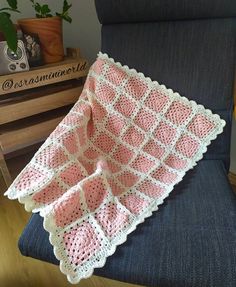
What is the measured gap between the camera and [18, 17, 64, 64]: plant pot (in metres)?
1.16

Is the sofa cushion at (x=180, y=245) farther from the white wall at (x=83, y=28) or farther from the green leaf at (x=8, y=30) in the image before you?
the white wall at (x=83, y=28)

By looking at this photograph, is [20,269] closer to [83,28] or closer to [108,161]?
[108,161]

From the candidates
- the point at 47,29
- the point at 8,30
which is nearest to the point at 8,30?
the point at 8,30

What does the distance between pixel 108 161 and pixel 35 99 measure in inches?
18.0

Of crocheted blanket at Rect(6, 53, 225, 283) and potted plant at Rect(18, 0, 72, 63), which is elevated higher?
potted plant at Rect(18, 0, 72, 63)

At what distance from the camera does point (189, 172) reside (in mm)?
876

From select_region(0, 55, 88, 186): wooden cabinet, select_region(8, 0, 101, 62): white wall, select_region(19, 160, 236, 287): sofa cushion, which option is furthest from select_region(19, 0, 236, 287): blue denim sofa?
select_region(8, 0, 101, 62): white wall

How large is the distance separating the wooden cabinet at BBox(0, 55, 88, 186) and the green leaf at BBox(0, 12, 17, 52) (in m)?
0.13

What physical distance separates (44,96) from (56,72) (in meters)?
0.12

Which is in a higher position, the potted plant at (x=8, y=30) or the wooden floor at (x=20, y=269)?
the potted plant at (x=8, y=30)

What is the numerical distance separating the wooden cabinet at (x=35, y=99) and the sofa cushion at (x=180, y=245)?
0.52m

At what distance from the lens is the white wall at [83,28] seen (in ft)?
4.88

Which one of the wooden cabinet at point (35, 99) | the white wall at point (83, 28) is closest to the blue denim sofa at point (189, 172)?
the wooden cabinet at point (35, 99)

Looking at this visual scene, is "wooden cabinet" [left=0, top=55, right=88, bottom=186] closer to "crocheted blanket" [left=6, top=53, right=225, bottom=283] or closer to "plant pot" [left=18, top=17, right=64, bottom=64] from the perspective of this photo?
"plant pot" [left=18, top=17, right=64, bottom=64]
